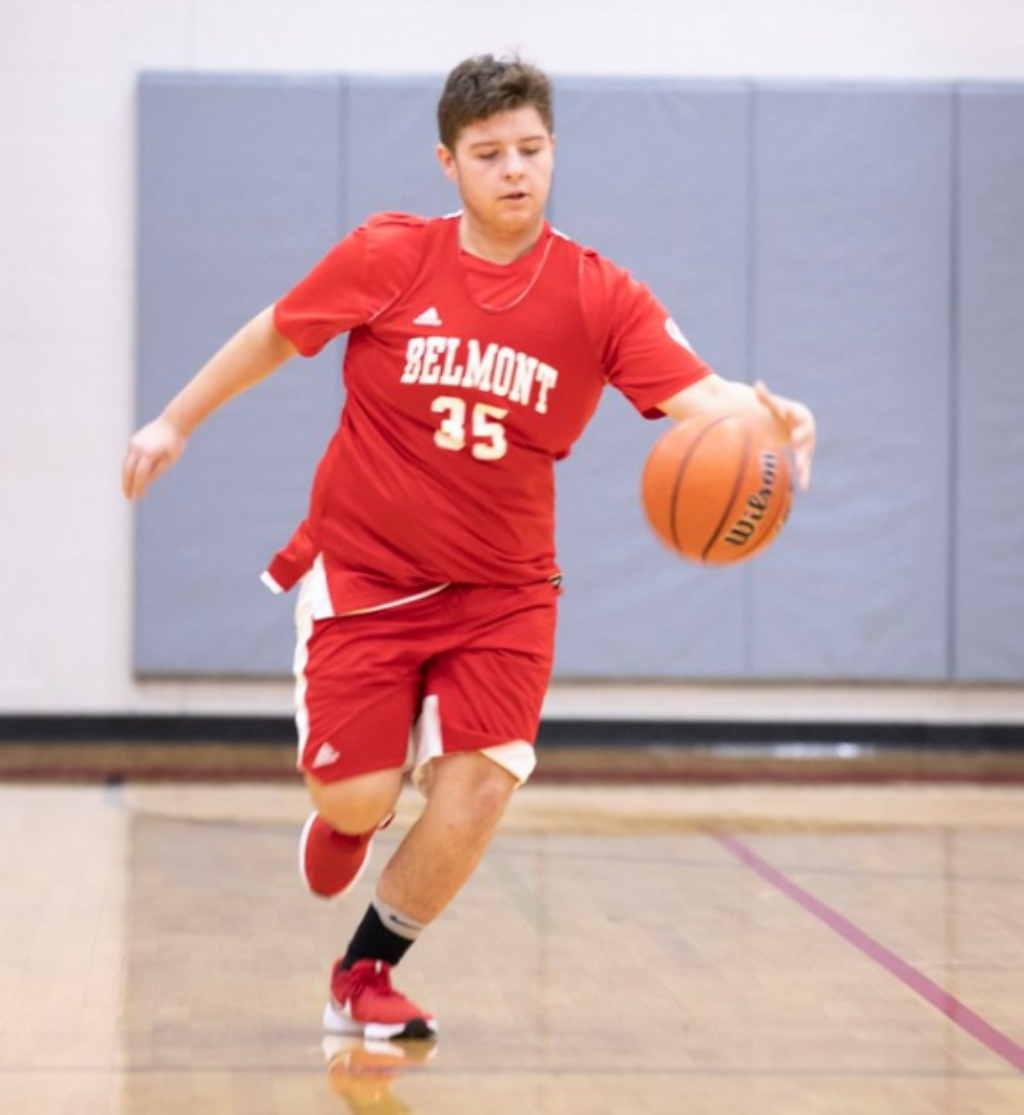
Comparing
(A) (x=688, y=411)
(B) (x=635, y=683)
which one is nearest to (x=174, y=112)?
(B) (x=635, y=683)

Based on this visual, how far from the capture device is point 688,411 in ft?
11.7

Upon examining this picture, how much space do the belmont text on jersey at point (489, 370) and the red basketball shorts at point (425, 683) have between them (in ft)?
1.18

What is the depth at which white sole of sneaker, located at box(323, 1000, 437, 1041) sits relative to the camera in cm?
363

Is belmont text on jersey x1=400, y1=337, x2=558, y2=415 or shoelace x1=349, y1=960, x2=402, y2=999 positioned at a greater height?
belmont text on jersey x1=400, y1=337, x2=558, y2=415

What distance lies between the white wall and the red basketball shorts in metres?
4.76

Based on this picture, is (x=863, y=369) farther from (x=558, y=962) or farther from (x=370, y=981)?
(x=370, y=981)

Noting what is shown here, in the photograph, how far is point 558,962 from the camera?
172 inches

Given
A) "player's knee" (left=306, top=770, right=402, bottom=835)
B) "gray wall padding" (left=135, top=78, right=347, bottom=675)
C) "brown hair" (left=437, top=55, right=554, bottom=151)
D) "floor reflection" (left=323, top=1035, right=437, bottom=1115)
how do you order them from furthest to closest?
"gray wall padding" (left=135, top=78, right=347, bottom=675) < "player's knee" (left=306, top=770, right=402, bottom=835) < "brown hair" (left=437, top=55, right=554, bottom=151) < "floor reflection" (left=323, top=1035, right=437, bottom=1115)

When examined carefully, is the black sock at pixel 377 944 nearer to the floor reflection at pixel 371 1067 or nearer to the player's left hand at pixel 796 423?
the floor reflection at pixel 371 1067

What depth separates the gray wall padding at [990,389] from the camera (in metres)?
8.38

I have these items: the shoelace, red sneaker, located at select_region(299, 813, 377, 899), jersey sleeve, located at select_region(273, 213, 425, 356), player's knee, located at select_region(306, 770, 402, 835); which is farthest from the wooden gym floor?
jersey sleeve, located at select_region(273, 213, 425, 356)

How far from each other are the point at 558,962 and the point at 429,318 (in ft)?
5.01

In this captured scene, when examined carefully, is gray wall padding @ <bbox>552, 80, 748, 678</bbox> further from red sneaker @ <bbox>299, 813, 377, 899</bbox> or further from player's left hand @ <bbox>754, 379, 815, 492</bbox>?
player's left hand @ <bbox>754, 379, 815, 492</bbox>

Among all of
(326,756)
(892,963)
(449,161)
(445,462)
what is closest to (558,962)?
(892,963)
